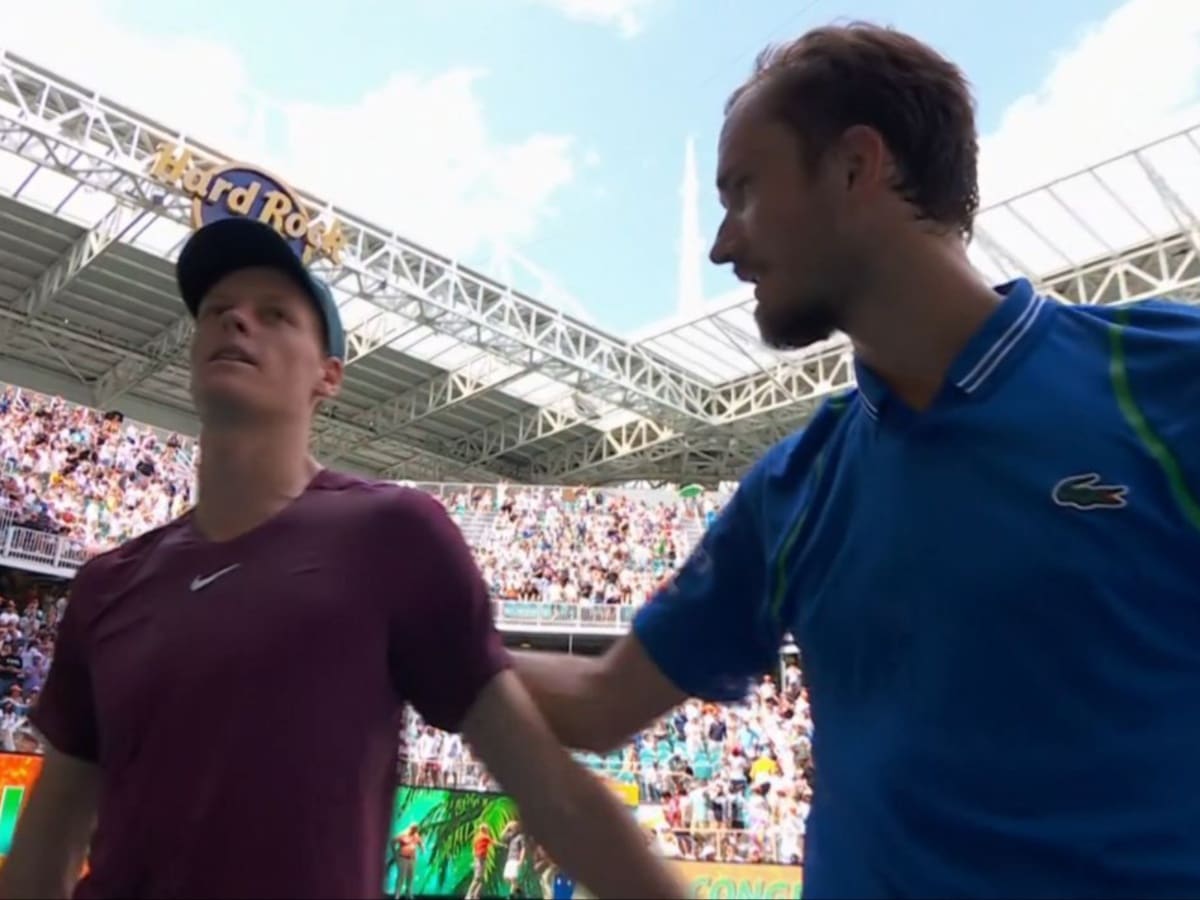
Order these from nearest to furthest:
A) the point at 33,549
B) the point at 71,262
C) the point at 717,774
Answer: the point at 717,774 → the point at 33,549 → the point at 71,262

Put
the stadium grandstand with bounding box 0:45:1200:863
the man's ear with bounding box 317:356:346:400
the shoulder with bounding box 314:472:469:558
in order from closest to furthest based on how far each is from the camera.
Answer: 1. the shoulder with bounding box 314:472:469:558
2. the man's ear with bounding box 317:356:346:400
3. the stadium grandstand with bounding box 0:45:1200:863

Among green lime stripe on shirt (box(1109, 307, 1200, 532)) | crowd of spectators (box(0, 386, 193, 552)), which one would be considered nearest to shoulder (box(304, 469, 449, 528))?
green lime stripe on shirt (box(1109, 307, 1200, 532))

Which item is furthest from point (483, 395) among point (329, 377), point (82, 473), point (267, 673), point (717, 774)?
point (267, 673)

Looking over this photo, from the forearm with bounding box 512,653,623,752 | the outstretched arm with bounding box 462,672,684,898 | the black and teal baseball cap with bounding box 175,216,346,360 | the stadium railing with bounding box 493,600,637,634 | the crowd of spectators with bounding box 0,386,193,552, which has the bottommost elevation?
the outstretched arm with bounding box 462,672,684,898

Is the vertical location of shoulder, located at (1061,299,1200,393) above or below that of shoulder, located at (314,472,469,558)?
above

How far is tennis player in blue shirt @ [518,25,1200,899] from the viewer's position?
1.05 m

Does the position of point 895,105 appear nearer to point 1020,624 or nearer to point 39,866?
point 1020,624

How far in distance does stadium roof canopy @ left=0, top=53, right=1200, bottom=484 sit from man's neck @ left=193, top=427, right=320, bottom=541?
35.2ft

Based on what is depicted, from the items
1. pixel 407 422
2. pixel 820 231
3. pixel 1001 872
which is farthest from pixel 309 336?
pixel 407 422

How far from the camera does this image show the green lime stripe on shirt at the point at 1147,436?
3.61 feet

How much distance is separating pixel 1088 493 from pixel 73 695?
1168mm

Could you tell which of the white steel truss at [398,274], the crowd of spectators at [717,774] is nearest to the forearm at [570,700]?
the crowd of spectators at [717,774]

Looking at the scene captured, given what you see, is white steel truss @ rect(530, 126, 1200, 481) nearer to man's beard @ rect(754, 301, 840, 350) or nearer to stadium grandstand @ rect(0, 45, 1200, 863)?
stadium grandstand @ rect(0, 45, 1200, 863)

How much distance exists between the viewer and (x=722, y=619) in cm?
152
